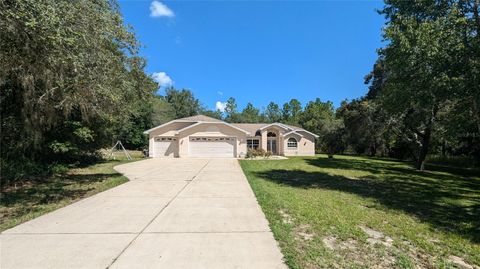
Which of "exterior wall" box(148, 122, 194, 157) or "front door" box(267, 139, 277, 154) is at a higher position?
"exterior wall" box(148, 122, 194, 157)

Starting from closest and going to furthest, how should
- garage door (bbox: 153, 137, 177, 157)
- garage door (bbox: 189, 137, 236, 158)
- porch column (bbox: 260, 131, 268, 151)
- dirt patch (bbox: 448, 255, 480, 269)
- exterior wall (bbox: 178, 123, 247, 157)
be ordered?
dirt patch (bbox: 448, 255, 480, 269) < exterior wall (bbox: 178, 123, 247, 157) < garage door (bbox: 189, 137, 236, 158) < garage door (bbox: 153, 137, 177, 157) < porch column (bbox: 260, 131, 268, 151)

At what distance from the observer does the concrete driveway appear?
375cm

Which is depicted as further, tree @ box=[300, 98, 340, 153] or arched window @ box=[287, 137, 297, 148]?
→ tree @ box=[300, 98, 340, 153]

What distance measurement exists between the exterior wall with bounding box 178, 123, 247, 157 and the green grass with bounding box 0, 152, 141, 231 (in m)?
13.7

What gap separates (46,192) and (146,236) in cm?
596

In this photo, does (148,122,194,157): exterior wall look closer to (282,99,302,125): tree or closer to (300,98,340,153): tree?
(300,98,340,153): tree

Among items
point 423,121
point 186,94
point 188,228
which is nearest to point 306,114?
point 186,94

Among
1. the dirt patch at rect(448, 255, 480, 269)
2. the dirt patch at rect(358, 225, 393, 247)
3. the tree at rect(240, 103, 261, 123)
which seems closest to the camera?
the dirt patch at rect(448, 255, 480, 269)

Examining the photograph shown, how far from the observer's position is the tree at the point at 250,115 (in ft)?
200

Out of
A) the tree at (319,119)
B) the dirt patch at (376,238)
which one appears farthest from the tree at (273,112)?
the dirt patch at (376,238)

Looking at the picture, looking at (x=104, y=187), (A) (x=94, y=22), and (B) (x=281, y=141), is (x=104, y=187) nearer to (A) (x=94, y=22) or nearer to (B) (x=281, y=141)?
(A) (x=94, y=22)

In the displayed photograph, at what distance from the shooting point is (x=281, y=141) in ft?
97.5

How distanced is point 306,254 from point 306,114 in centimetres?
5431

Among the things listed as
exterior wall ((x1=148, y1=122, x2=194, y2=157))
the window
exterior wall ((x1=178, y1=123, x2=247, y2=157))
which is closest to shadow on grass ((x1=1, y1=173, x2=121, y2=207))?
exterior wall ((x1=178, y1=123, x2=247, y2=157))
